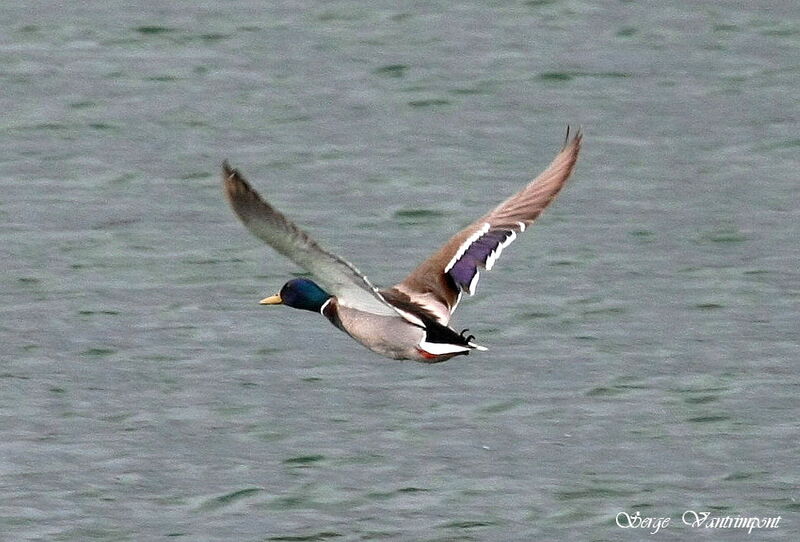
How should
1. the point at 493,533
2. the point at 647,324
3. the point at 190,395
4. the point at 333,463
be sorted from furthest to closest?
the point at 647,324
the point at 190,395
the point at 333,463
the point at 493,533

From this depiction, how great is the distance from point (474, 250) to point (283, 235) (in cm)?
225

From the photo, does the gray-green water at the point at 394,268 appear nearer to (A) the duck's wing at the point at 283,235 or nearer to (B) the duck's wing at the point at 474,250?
(B) the duck's wing at the point at 474,250

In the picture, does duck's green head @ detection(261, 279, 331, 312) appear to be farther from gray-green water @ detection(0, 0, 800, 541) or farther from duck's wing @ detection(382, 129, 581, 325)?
A: gray-green water @ detection(0, 0, 800, 541)

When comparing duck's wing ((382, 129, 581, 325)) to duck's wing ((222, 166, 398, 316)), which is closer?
duck's wing ((222, 166, 398, 316))

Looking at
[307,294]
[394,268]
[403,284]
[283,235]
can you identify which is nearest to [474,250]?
[403,284]

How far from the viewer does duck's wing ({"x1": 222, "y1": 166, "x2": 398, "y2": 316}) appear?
915 cm

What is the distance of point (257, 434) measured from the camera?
38.6 feet

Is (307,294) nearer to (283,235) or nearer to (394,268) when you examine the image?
(283,235)

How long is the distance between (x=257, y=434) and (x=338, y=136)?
21.0 feet

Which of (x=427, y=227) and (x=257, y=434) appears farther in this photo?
(x=427, y=227)

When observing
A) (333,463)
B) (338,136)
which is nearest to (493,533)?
(333,463)

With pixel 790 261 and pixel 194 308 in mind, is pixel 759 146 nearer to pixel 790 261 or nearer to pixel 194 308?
pixel 790 261

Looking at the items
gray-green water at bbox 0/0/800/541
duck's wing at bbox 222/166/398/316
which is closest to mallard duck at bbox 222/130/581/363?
duck's wing at bbox 222/166/398/316

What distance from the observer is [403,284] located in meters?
11.2
